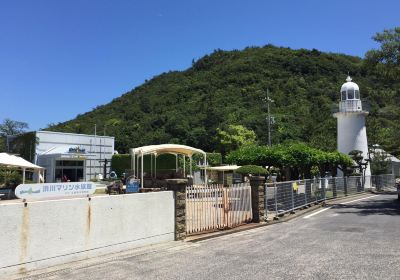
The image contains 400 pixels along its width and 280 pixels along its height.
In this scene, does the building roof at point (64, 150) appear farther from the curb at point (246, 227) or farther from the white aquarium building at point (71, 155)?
the curb at point (246, 227)

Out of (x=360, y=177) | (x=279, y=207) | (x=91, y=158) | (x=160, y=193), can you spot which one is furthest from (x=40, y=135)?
(x=160, y=193)

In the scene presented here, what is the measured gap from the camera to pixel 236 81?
257ft

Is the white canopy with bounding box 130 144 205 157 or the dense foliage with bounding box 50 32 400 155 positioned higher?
the dense foliage with bounding box 50 32 400 155

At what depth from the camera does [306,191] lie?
20312 mm

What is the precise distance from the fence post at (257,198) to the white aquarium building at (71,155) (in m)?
33.2

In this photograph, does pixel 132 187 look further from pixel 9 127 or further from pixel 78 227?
pixel 9 127

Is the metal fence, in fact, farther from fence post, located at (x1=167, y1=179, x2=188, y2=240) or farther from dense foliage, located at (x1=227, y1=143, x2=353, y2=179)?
fence post, located at (x1=167, y1=179, x2=188, y2=240)

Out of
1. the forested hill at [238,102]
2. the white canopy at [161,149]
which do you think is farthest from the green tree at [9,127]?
the white canopy at [161,149]

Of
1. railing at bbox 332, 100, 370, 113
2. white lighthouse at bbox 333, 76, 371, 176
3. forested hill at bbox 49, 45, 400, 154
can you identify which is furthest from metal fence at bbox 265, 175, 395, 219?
forested hill at bbox 49, 45, 400, 154

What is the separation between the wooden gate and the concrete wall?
105cm

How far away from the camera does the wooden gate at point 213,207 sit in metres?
11.4

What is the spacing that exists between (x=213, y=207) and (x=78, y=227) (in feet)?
15.9

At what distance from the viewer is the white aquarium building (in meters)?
46.7

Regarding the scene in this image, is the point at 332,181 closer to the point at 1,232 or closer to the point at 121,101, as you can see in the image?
the point at 1,232
